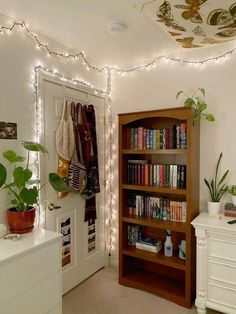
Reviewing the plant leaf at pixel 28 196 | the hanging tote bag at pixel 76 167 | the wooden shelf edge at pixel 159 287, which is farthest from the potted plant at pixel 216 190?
the plant leaf at pixel 28 196

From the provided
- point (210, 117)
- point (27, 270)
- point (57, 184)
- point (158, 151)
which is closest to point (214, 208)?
point (158, 151)

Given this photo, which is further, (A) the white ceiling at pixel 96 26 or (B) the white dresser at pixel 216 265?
(B) the white dresser at pixel 216 265

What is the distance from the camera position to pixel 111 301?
7.51 feet

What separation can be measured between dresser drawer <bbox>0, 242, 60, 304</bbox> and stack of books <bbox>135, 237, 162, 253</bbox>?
42.3 inches

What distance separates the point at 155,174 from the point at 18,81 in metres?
1.50

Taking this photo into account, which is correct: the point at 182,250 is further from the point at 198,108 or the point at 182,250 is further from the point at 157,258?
the point at 198,108

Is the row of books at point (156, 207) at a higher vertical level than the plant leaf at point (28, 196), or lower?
lower

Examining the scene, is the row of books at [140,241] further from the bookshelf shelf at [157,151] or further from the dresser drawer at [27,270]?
the dresser drawer at [27,270]

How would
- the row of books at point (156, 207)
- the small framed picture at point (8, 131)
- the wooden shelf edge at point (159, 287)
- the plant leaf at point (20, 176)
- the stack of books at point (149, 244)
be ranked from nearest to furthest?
the plant leaf at point (20, 176) → the small framed picture at point (8, 131) → the wooden shelf edge at point (159, 287) → the row of books at point (156, 207) → the stack of books at point (149, 244)

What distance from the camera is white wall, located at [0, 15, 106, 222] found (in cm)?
A: 187

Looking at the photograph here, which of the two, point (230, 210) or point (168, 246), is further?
point (168, 246)

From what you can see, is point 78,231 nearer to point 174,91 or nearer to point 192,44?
point 174,91

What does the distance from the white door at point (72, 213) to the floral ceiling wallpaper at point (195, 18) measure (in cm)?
104

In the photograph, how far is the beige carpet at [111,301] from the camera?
7.06ft
